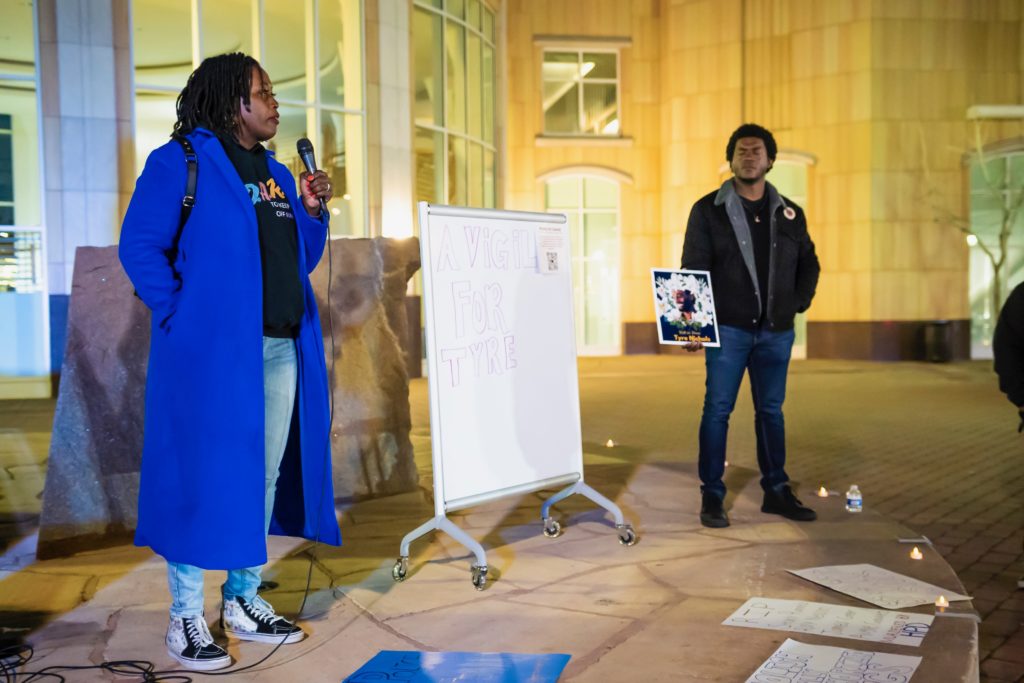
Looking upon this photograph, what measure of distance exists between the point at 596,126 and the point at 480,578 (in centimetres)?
1880

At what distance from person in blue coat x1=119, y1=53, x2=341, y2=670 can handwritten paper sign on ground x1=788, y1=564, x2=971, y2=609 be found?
2.39 metres

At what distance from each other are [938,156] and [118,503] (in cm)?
1788

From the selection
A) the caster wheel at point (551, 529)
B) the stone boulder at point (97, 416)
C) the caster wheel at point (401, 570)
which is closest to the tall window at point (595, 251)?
the stone boulder at point (97, 416)

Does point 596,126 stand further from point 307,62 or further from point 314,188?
point 314,188

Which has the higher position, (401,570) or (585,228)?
(585,228)

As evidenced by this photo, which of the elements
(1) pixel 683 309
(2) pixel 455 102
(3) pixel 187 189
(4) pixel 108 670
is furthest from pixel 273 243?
(2) pixel 455 102

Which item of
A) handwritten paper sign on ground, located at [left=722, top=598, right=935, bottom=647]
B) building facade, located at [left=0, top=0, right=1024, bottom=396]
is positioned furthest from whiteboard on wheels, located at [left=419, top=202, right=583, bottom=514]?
building facade, located at [left=0, top=0, right=1024, bottom=396]

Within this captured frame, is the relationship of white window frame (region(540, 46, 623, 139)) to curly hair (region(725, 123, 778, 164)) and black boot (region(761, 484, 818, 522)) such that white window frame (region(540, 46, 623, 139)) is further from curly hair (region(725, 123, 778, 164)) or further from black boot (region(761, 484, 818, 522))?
black boot (region(761, 484, 818, 522))

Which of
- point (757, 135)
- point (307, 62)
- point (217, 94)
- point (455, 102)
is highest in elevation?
point (307, 62)

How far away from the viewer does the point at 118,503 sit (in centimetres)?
511

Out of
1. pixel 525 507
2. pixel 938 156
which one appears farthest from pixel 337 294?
pixel 938 156

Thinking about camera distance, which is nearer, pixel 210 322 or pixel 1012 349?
pixel 210 322

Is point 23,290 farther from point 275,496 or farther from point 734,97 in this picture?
point 734,97

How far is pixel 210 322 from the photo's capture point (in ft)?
10.8
